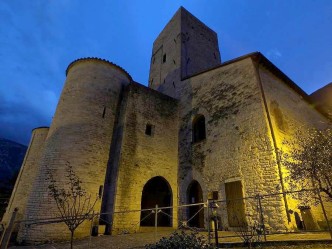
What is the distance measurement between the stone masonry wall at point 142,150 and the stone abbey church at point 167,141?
5 centimetres

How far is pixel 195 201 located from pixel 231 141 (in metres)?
3.67

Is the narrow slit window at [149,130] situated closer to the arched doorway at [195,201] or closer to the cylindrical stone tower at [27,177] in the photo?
the arched doorway at [195,201]

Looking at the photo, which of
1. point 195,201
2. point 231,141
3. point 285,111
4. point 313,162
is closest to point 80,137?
point 195,201

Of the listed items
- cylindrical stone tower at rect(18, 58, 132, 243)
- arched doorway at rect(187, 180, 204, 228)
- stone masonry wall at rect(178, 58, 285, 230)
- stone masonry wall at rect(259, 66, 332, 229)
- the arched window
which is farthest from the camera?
the arched window

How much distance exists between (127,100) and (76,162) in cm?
417

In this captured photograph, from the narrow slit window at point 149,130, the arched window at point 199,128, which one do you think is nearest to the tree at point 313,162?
the arched window at point 199,128

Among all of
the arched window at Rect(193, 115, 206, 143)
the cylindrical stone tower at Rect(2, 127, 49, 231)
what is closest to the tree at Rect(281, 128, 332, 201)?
the arched window at Rect(193, 115, 206, 143)

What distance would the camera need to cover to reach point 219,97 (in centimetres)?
1131

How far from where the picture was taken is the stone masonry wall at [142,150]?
376 inches

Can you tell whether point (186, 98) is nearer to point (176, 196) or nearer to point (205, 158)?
point (205, 158)

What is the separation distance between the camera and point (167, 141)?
1236cm

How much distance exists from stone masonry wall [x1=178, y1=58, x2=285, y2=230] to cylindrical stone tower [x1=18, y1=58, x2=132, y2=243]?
438cm

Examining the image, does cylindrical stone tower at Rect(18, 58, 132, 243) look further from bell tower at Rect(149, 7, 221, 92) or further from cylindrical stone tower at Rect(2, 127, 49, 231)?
bell tower at Rect(149, 7, 221, 92)

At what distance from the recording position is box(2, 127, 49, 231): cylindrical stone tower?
1144 centimetres
